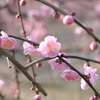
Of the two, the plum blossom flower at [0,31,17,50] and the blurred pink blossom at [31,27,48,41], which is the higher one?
the blurred pink blossom at [31,27,48,41]

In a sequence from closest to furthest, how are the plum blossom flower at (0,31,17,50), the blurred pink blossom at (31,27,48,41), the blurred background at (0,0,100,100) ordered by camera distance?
the plum blossom flower at (0,31,17,50)
the blurred background at (0,0,100,100)
the blurred pink blossom at (31,27,48,41)

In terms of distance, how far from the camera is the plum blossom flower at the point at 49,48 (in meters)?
0.98

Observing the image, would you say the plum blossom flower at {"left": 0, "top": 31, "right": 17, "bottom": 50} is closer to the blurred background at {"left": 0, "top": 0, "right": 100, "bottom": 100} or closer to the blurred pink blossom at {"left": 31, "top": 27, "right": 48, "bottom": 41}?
the blurred background at {"left": 0, "top": 0, "right": 100, "bottom": 100}

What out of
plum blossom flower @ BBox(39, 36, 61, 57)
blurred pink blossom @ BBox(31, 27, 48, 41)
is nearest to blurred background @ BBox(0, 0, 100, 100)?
blurred pink blossom @ BBox(31, 27, 48, 41)

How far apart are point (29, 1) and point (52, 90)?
1636 mm

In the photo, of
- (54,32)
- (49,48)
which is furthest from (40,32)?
(49,48)

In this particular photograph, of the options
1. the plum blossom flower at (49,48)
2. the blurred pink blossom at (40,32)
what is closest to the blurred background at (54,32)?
the blurred pink blossom at (40,32)

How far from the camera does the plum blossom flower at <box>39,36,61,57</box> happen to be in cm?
98

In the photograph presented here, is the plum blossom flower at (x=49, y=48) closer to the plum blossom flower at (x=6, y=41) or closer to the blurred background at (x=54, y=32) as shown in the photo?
the plum blossom flower at (x=6, y=41)

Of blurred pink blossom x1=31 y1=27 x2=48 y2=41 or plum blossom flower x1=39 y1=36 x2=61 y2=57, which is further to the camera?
blurred pink blossom x1=31 y1=27 x2=48 y2=41

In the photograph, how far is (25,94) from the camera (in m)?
5.02

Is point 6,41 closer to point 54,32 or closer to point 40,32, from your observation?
point 40,32

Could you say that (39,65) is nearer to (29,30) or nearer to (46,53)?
(46,53)

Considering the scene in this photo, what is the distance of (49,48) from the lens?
101 cm
